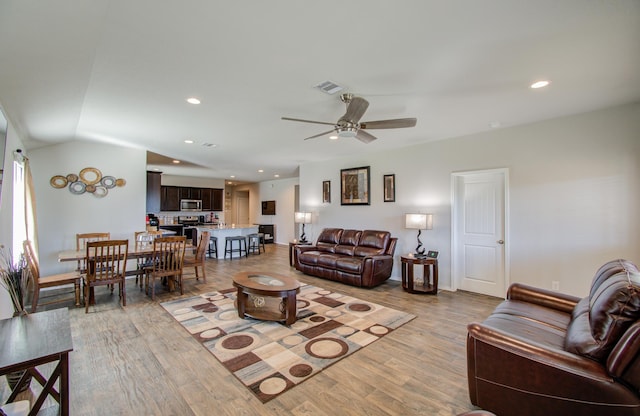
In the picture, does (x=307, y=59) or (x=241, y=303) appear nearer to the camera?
(x=307, y=59)

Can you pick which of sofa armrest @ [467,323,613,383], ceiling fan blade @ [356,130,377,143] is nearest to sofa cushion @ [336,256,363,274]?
ceiling fan blade @ [356,130,377,143]

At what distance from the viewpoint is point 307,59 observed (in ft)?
7.61

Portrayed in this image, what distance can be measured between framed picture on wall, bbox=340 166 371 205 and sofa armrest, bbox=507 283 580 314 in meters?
3.51

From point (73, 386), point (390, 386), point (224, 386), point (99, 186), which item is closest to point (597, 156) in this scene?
point (390, 386)

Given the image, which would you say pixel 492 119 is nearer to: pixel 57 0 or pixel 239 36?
pixel 239 36

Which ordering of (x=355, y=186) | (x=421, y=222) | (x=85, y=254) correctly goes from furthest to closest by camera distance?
(x=355, y=186) < (x=421, y=222) < (x=85, y=254)

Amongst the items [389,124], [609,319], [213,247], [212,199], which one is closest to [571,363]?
[609,319]

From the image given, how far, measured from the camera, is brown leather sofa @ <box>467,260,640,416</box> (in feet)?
4.67

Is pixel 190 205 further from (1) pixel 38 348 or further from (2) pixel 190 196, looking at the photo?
(1) pixel 38 348

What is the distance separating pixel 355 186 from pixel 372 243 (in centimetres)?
144

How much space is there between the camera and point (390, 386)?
2.18 m

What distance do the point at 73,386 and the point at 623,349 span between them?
3.63 meters

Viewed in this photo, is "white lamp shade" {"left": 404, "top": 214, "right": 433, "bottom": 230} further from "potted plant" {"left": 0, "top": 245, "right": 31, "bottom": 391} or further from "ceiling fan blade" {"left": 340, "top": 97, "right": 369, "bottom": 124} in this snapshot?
"potted plant" {"left": 0, "top": 245, "right": 31, "bottom": 391}

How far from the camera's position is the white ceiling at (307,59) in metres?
1.75
